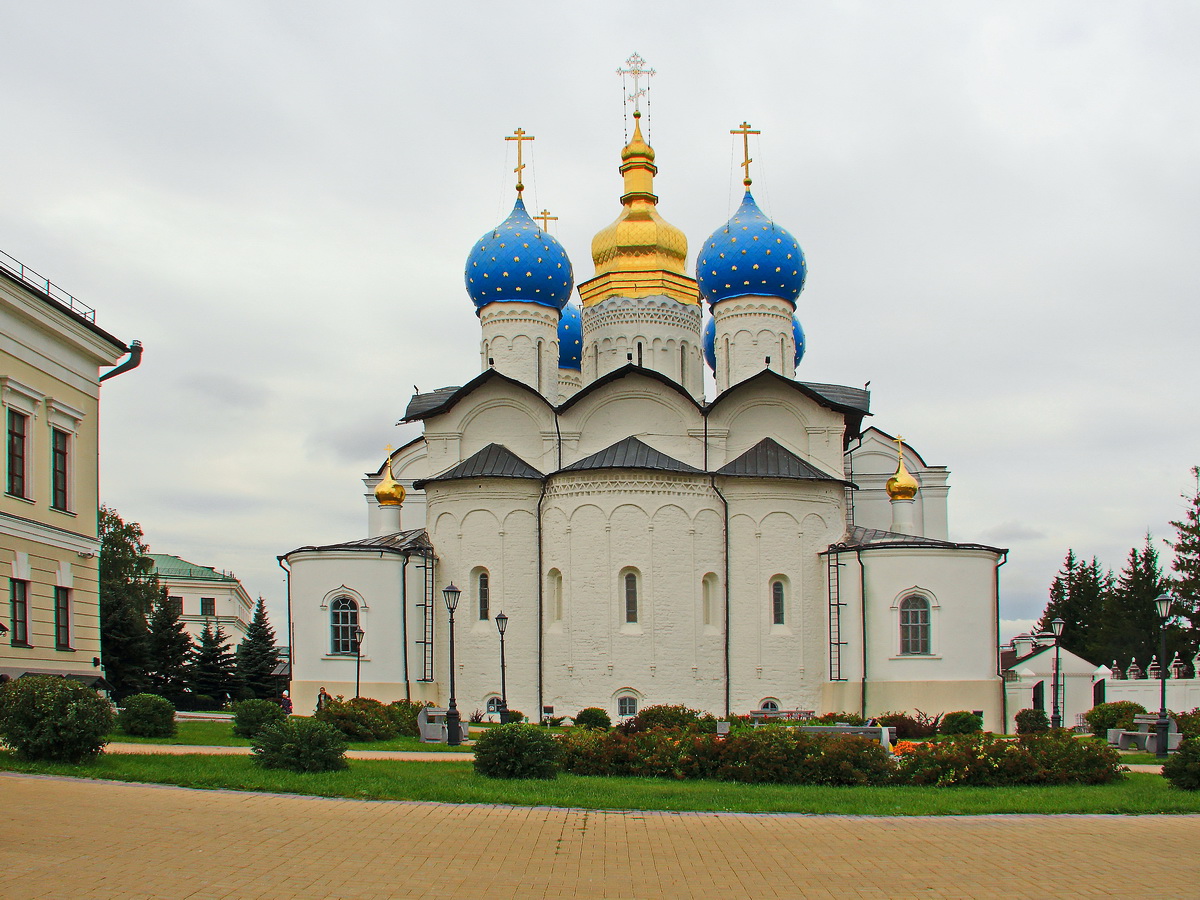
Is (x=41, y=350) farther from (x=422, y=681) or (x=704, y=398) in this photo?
(x=704, y=398)

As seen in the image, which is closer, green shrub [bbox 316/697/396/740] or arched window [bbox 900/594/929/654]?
green shrub [bbox 316/697/396/740]

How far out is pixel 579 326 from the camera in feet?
124

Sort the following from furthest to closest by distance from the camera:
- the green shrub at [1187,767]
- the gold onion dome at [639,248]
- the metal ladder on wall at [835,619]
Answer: the gold onion dome at [639,248] → the metal ladder on wall at [835,619] → the green shrub at [1187,767]

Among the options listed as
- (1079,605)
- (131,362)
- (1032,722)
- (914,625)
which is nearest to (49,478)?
(131,362)

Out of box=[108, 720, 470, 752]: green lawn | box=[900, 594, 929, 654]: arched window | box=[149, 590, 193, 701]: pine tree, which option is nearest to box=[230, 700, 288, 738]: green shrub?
box=[108, 720, 470, 752]: green lawn

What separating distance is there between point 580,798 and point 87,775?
5234 millimetres

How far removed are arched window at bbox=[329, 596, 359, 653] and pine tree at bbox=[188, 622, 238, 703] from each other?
13.9m

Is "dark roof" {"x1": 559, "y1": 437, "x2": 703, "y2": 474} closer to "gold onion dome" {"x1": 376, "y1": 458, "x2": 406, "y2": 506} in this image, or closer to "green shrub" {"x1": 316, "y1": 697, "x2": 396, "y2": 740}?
"gold onion dome" {"x1": 376, "y1": 458, "x2": 406, "y2": 506}

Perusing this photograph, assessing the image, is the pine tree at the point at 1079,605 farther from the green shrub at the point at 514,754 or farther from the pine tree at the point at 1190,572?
the green shrub at the point at 514,754

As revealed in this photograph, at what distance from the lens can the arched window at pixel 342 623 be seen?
89.7ft

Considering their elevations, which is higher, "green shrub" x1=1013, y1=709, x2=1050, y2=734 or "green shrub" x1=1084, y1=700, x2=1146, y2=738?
"green shrub" x1=1084, y1=700, x2=1146, y2=738

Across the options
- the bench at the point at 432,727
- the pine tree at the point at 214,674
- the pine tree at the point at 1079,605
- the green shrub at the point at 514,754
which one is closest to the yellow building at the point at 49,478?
the bench at the point at 432,727

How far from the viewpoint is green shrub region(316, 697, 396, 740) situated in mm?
18781

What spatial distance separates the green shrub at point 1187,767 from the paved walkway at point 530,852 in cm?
187
